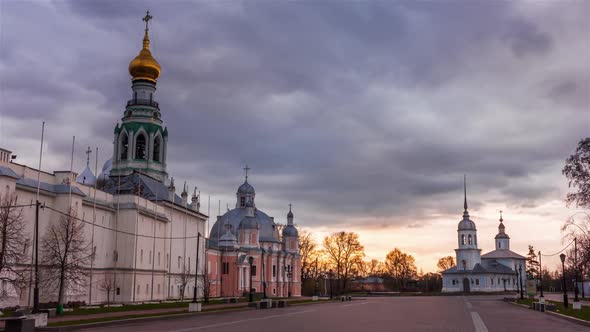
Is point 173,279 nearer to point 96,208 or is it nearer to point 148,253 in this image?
point 148,253

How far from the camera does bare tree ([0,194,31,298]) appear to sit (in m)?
33.2

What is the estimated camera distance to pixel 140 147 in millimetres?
72625

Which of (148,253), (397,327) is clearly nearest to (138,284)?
(148,253)

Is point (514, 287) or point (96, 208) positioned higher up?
point (96, 208)

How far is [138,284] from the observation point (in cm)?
5678

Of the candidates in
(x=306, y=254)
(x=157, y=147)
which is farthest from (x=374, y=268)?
(x=157, y=147)

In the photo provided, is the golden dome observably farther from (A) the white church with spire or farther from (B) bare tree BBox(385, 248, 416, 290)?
(B) bare tree BBox(385, 248, 416, 290)

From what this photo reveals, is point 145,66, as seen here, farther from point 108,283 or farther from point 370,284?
point 370,284

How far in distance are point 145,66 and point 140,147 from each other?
30.5 feet

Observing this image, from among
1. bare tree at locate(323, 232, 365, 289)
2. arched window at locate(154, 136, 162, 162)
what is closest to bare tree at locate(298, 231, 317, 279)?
bare tree at locate(323, 232, 365, 289)

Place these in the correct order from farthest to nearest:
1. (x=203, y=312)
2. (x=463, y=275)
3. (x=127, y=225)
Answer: (x=463, y=275)
(x=127, y=225)
(x=203, y=312)

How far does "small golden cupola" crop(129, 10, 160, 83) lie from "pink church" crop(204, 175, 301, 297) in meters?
23.9

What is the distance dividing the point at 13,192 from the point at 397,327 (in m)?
26.1

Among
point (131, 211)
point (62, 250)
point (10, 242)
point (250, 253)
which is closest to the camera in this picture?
point (10, 242)
